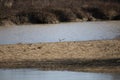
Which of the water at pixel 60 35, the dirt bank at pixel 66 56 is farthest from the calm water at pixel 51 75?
the water at pixel 60 35

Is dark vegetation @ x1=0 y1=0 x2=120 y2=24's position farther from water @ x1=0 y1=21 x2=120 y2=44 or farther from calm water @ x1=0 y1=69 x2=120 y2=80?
calm water @ x1=0 y1=69 x2=120 y2=80

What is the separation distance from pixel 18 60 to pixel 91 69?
393 centimetres

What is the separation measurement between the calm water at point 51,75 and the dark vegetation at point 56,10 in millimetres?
39542

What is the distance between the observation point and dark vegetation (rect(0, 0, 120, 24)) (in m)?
59.2

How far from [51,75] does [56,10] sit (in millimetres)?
47861

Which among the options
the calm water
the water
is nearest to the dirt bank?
the calm water

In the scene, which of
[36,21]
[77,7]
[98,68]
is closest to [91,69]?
[98,68]

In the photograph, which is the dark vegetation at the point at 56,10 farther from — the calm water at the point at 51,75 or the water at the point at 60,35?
the calm water at the point at 51,75

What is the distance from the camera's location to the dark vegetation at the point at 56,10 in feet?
194

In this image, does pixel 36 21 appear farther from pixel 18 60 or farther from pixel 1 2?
pixel 18 60

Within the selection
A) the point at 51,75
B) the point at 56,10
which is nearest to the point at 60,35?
the point at 51,75

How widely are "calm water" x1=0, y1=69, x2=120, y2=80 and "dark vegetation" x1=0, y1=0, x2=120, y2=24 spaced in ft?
130

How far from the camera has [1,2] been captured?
69188 millimetres

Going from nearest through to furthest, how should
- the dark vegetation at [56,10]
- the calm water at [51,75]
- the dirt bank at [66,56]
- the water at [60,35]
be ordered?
1. the calm water at [51,75]
2. the dirt bank at [66,56]
3. the water at [60,35]
4. the dark vegetation at [56,10]
